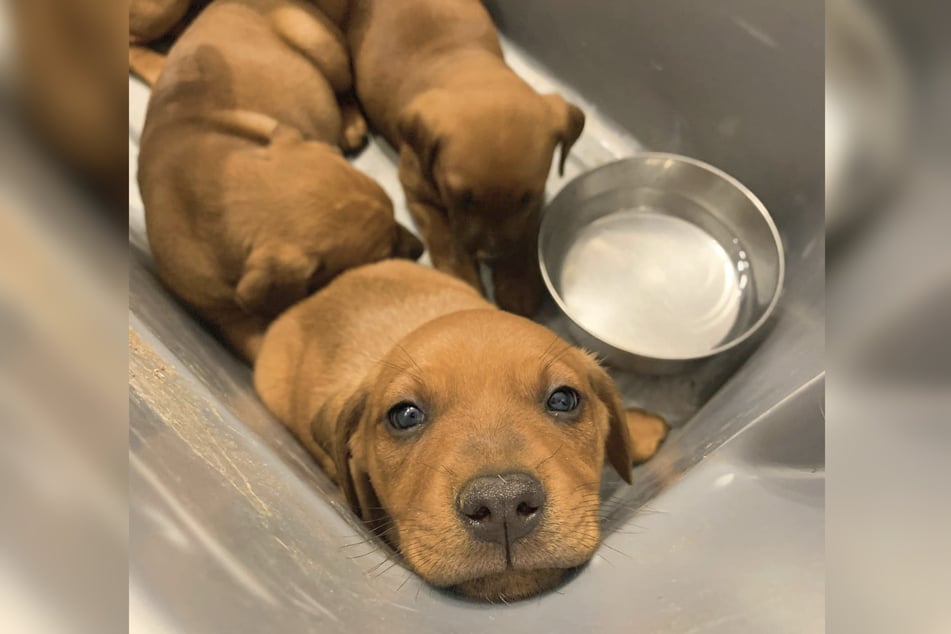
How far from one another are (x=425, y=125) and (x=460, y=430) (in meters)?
1.37

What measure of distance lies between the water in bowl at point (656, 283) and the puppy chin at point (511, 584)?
1.40 metres

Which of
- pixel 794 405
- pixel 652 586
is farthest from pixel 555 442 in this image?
pixel 794 405

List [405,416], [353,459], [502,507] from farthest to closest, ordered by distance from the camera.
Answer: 1. [353,459]
2. [405,416]
3. [502,507]

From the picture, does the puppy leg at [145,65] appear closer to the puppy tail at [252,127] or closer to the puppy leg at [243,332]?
the puppy tail at [252,127]

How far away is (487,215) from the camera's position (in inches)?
103

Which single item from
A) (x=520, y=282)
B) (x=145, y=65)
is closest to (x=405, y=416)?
(x=520, y=282)

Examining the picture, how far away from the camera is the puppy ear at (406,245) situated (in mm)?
2777

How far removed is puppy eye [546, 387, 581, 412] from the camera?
5.80 ft

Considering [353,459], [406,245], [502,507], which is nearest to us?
[502,507]

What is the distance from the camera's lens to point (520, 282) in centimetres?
288

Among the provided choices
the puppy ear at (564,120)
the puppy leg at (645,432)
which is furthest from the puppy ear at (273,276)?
the puppy leg at (645,432)

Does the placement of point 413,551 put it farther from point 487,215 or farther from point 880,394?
point 487,215

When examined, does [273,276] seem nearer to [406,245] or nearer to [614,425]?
[406,245]

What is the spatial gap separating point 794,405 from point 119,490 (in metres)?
1.55
